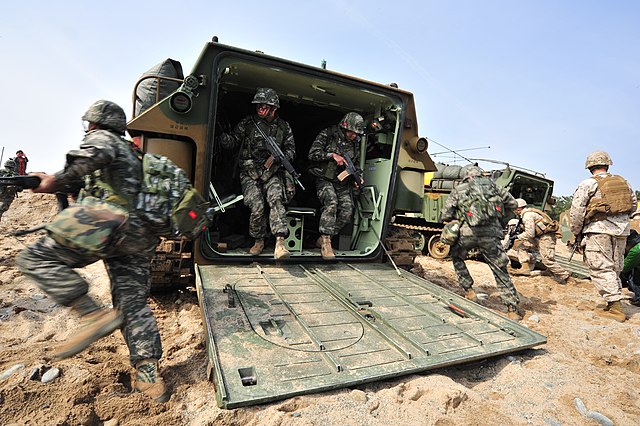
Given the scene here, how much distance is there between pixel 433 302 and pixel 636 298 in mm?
4318

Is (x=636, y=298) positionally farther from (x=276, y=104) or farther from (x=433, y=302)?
(x=276, y=104)

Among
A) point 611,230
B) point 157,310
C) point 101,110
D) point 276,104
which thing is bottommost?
point 157,310

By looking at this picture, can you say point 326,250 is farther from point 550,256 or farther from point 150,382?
point 550,256

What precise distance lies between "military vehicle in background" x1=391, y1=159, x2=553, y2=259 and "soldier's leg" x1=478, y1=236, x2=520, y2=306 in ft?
11.5

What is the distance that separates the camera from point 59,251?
222cm

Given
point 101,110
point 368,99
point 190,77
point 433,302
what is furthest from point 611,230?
point 101,110

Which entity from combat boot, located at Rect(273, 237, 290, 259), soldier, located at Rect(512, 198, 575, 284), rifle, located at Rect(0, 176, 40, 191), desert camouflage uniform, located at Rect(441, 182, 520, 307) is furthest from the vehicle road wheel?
rifle, located at Rect(0, 176, 40, 191)

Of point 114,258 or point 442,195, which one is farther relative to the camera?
point 442,195

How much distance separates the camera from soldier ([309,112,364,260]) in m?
4.82

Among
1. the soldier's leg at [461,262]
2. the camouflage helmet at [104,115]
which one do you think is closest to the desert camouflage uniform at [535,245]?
the soldier's leg at [461,262]

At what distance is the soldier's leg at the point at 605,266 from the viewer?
4.79 m

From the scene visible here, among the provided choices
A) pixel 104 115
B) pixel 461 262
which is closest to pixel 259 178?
pixel 104 115

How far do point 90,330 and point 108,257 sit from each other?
0.49 m

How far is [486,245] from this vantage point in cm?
462
